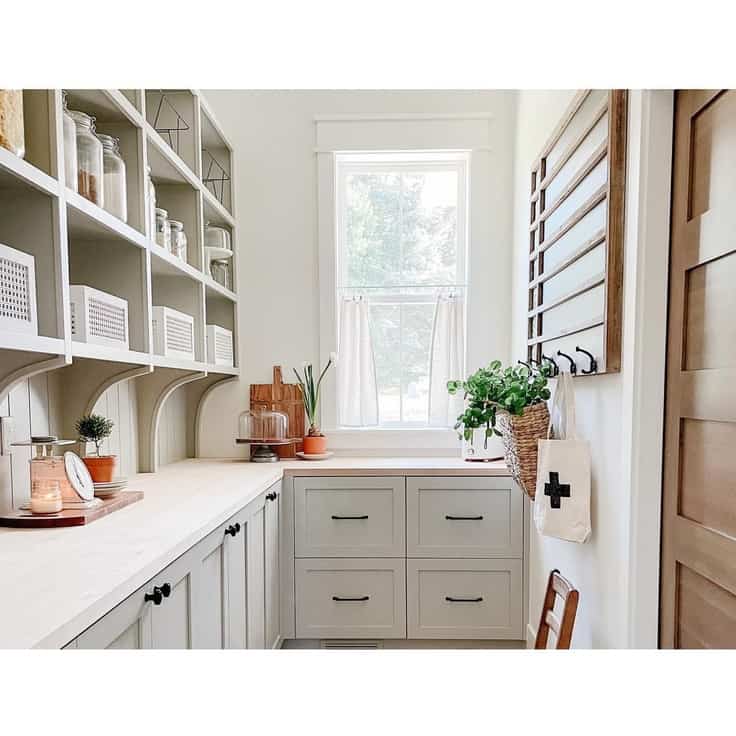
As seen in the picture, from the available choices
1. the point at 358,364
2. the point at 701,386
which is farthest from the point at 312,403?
the point at 701,386

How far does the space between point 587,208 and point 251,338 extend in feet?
6.09

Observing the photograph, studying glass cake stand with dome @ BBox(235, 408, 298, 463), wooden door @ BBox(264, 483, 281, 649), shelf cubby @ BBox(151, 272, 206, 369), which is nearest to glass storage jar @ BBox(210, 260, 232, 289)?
shelf cubby @ BBox(151, 272, 206, 369)

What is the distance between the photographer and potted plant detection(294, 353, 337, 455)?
2.63 metres

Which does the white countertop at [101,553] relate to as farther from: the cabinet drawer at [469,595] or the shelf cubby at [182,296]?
the cabinet drawer at [469,595]

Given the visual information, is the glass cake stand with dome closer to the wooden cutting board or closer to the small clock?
the wooden cutting board

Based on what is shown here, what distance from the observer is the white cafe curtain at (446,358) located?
2.77 metres

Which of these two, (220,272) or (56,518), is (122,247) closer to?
(56,518)

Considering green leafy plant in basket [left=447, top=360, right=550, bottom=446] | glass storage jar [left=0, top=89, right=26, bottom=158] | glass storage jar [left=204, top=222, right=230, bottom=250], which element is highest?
glass storage jar [left=204, top=222, right=230, bottom=250]

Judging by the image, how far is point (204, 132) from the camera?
2.48m

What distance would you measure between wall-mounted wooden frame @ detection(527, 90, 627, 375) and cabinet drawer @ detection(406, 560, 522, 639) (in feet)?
3.15

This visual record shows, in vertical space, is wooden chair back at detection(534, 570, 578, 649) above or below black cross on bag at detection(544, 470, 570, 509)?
below

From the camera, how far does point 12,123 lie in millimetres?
1040

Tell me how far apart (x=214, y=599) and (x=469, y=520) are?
1.20 meters
